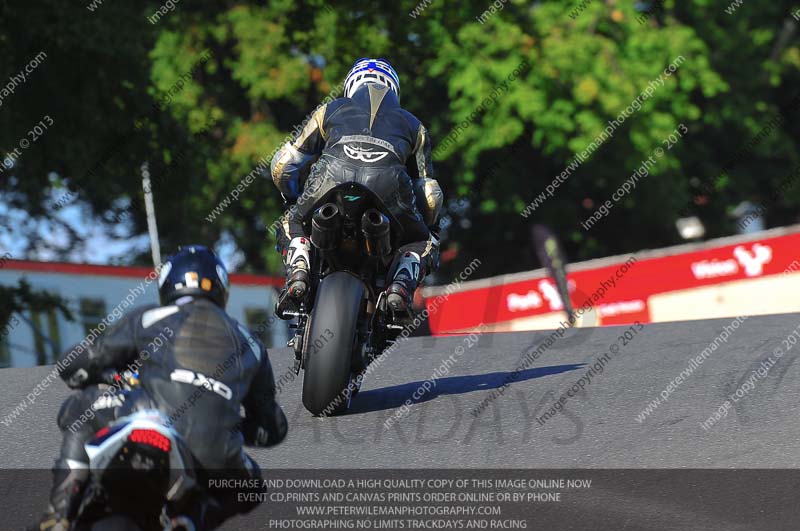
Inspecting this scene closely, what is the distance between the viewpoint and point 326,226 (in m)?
7.30

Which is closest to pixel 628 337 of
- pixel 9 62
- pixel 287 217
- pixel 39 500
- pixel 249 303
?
pixel 287 217

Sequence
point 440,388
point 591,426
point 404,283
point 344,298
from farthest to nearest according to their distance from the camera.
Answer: point 440,388
point 591,426
point 404,283
point 344,298

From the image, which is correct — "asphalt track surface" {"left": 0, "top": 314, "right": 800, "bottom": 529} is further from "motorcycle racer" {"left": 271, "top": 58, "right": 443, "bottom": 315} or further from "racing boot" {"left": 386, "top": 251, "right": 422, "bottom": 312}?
"motorcycle racer" {"left": 271, "top": 58, "right": 443, "bottom": 315}

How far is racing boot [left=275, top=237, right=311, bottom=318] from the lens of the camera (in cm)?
752

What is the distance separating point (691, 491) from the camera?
6.23 meters

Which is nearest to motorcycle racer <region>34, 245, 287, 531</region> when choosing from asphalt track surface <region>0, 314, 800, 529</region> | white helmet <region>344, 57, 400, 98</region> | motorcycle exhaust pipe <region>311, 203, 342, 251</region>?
asphalt track surface <region>0, 314, 800, 529</region>

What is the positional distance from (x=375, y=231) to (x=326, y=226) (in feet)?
0.91

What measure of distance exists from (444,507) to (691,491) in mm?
1206

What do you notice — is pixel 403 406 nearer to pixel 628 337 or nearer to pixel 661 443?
pixel 661 443

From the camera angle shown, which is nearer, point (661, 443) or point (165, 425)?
point (165, 425)

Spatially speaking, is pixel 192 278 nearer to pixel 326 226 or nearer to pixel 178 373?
pixel 178 373

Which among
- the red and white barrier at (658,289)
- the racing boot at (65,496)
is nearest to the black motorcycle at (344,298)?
the racing boot at (65,496)

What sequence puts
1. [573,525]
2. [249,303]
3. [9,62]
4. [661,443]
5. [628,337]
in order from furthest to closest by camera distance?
[249,303], [9,62], [628,337], [661,443], [573,525]

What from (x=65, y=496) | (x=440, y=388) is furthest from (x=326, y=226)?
(x=65, y=496)
